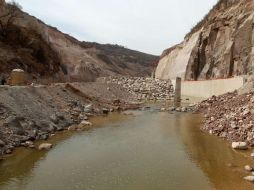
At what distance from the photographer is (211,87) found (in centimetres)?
4250

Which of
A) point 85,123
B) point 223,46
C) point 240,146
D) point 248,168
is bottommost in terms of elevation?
point 85,123

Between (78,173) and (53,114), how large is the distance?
38.8 feet

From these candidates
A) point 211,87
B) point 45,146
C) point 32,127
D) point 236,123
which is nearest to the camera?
point 45,146

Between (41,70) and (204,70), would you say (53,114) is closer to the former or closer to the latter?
(41,70)

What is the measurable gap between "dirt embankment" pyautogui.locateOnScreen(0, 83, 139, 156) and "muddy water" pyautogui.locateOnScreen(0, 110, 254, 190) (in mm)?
1103

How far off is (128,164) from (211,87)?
1123 inches

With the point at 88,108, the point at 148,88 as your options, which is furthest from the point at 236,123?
the point at 148,88

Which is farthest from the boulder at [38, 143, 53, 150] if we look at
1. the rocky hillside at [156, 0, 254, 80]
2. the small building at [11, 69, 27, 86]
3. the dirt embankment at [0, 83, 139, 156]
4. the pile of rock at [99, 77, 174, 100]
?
the pile of rock at [99, 77, 174, 100]

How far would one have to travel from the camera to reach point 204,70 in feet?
175

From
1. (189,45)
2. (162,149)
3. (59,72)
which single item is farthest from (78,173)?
(189,45)

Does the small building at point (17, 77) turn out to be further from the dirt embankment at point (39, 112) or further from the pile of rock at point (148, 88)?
the pile of rock at point (148, 88)

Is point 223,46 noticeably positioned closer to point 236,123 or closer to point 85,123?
point 85,123

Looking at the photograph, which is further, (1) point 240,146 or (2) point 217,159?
(1) point 240,146

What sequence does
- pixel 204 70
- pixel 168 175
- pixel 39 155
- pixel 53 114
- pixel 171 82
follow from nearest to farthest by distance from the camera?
pixel 168 175 < pixel 39 155 < pixel 53 114 < pixel 204 70 < pixel 171 82
